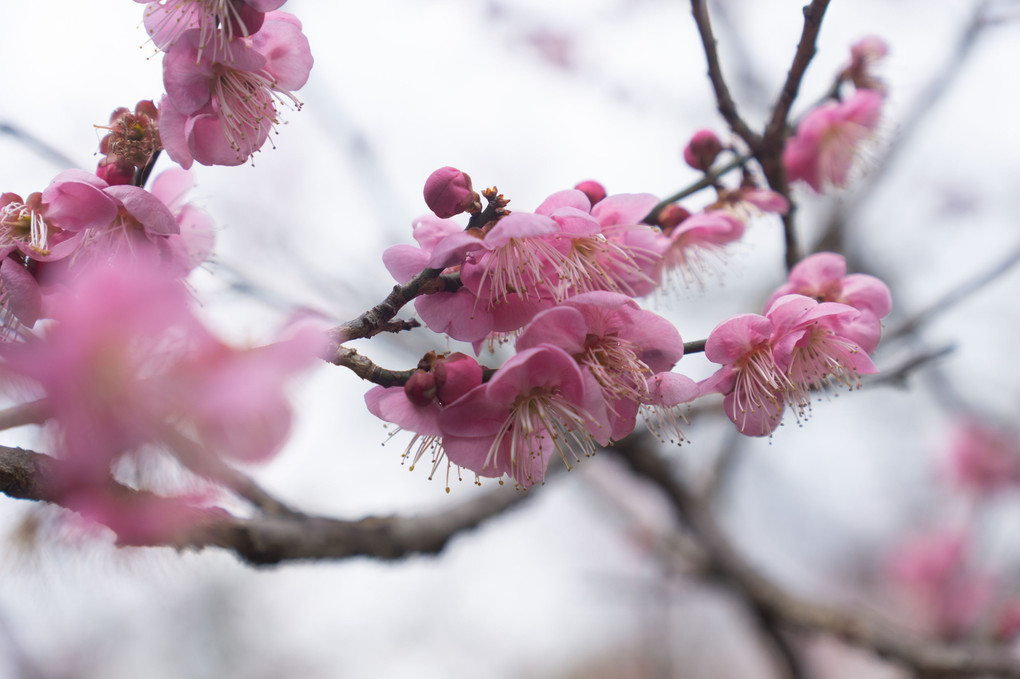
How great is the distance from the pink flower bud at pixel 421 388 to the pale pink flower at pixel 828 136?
1.09 meters

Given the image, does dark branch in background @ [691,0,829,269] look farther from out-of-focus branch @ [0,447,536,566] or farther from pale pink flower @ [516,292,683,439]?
out-of-focus branch @ [0,447,536,566]

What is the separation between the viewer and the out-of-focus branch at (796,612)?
1998 mm

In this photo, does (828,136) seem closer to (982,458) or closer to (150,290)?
(150,290)

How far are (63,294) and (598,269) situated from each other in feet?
2.39

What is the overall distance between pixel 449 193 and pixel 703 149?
0.70 metres

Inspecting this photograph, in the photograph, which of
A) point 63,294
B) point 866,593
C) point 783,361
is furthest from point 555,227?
point 866,593

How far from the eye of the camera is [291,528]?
49.1 inches

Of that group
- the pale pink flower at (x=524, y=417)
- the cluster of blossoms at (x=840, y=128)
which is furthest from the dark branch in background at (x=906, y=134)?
the pale pink flower at (x=524, y=417)

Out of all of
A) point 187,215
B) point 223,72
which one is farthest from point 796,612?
point 223,72

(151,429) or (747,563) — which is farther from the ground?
(151,429)

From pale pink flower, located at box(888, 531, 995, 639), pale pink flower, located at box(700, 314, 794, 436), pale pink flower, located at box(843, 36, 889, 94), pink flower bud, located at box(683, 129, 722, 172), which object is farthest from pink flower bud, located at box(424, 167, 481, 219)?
pale pink flower, located at box(888, 531, 995, 639)

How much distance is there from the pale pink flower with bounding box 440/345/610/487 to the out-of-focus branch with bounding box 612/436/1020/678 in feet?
5.03

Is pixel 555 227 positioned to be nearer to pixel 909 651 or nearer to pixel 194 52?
pixel 194 52

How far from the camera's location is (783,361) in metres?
0.93
